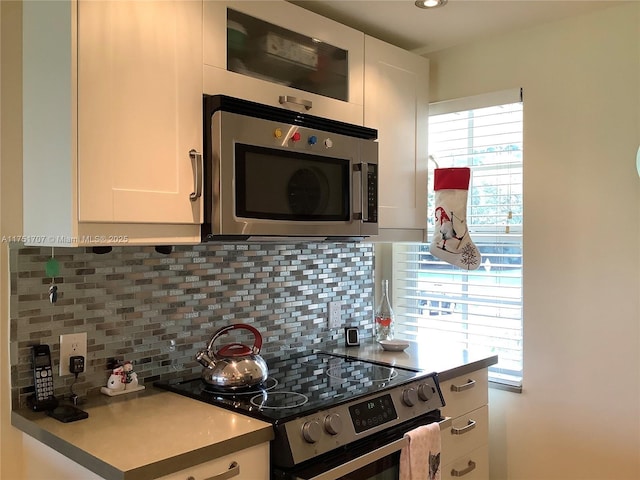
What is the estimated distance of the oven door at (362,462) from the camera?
5.09 feet

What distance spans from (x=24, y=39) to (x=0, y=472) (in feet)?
4.16

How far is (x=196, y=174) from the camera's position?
5.55ft

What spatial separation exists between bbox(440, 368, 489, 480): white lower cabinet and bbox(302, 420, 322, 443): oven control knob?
0.73 m

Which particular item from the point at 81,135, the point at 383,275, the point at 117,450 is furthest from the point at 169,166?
the point at 383,275

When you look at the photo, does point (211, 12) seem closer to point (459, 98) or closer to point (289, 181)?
point (289, 181)

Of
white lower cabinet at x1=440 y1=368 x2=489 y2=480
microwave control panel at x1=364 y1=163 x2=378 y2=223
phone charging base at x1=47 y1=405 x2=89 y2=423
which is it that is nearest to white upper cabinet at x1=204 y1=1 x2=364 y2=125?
microwave control panel at x1=364 y1=163 x2=378 y2=223

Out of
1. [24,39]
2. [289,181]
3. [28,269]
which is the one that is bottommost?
[28,269]

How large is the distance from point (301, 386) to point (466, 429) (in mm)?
767

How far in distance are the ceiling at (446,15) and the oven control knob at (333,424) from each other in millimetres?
1517

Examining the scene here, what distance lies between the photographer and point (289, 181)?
1886mm

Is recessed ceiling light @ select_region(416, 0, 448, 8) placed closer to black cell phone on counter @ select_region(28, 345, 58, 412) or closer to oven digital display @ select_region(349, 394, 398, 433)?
oven digital display @ select_region(349, 394, 398, 433)

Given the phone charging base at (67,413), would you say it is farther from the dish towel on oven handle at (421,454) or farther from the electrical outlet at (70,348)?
the dish towel on oven handle at (421,454)

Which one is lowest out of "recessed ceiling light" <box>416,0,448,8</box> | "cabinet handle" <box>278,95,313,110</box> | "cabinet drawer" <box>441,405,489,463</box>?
"cabinet drawer" <box>441,405,489,463</box>

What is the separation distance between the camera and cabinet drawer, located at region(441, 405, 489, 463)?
2.17 meters
